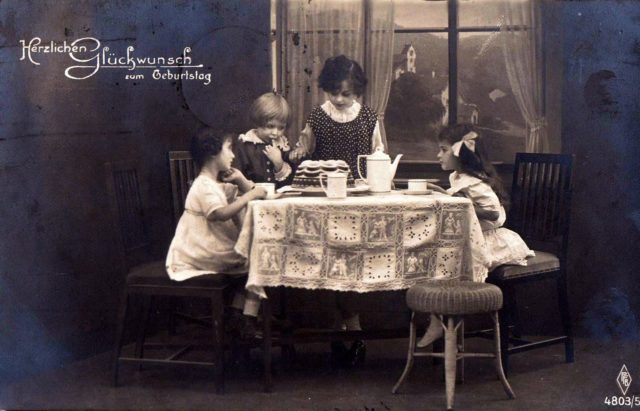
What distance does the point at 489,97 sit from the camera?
5.67m

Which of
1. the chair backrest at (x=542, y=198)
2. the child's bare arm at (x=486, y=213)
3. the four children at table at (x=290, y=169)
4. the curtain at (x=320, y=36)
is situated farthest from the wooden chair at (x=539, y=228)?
the curtain at (x=320, y=36)

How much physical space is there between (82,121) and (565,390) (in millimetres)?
2878

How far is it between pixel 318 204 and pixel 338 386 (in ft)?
3.13

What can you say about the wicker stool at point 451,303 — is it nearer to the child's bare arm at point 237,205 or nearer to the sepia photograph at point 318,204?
the sepia photograph at point 318,204

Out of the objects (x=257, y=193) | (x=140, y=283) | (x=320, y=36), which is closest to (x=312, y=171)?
(x=257, y=193)

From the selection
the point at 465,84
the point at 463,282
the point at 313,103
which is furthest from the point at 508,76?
the point at 463,282

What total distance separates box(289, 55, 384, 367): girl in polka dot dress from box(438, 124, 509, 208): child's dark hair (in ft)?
2.17

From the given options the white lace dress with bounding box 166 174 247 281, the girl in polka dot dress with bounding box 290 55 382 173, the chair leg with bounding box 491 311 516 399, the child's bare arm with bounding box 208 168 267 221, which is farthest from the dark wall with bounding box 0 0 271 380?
the chair leg with bounding box 491 311 516 399

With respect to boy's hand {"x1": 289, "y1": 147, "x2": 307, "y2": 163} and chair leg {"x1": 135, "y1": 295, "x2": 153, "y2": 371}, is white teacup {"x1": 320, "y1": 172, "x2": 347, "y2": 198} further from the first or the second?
chair leg {"x1": 135, "y1": 295, "x2": 153, "y2": 371}

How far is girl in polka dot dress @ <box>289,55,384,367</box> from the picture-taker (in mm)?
5352

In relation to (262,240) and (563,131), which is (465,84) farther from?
(262,240)

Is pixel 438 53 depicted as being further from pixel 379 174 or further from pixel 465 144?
pixel 379 174

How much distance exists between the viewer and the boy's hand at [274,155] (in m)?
5.29

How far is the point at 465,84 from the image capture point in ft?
18.7
